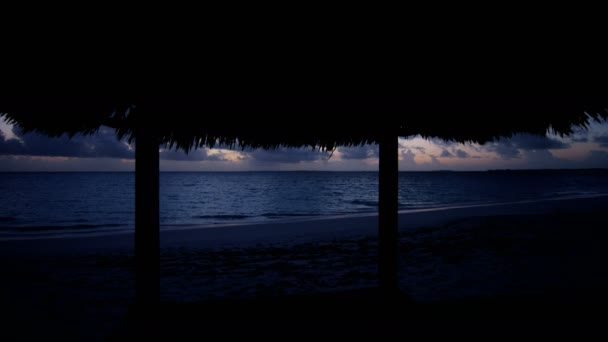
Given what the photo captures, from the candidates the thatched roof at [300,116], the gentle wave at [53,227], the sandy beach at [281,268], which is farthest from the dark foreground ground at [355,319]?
the gentle wave at [53,227]

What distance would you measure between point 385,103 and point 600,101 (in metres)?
1.62

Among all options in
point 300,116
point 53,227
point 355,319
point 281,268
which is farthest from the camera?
point 53,227

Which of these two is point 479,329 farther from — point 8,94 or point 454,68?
point 8,94

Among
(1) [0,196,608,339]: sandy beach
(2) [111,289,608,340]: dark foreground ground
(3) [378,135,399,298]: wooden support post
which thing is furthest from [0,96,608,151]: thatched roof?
(1) [0,196,608,339]: sandy beach

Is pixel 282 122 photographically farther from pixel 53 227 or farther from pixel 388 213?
pixel 53 227

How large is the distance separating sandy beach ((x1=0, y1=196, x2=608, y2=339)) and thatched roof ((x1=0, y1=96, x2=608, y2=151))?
225 cm

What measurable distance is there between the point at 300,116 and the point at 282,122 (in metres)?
0.26

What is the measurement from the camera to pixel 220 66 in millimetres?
2012

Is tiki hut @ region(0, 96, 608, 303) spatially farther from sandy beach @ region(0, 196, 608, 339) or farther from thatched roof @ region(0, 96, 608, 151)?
sandy beach @ region(0, 196, 608, 339)

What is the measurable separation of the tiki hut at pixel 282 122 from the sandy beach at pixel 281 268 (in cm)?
209

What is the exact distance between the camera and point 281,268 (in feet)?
22.6

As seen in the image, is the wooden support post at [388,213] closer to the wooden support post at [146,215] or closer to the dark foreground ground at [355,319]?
the dark foreground ground at [355,319]

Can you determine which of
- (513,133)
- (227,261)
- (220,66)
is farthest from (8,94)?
(227,261)

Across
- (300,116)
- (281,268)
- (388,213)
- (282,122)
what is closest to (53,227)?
(281,268)
